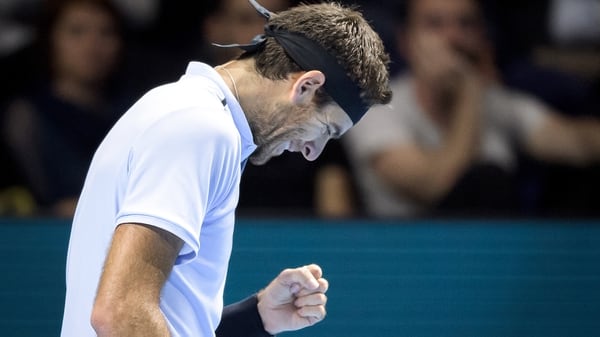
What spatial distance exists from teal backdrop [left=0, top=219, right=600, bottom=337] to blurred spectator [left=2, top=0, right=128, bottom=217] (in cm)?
50

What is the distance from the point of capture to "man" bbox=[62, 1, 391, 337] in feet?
5.09

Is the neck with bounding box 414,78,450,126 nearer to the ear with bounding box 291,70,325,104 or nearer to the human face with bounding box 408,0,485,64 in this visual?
the human face with bounding box 408,0,485,64

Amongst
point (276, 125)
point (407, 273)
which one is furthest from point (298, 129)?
point (407, 273)

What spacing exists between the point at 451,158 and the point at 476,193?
0.48 ft

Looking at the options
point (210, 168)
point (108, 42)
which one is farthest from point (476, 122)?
point (210, 168)

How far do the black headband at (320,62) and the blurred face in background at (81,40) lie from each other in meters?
2.01

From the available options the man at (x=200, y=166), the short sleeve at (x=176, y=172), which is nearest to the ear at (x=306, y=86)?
the man at (x=200, y=166)

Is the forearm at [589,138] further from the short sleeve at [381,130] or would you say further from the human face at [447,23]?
the short sleeve at [381,130]

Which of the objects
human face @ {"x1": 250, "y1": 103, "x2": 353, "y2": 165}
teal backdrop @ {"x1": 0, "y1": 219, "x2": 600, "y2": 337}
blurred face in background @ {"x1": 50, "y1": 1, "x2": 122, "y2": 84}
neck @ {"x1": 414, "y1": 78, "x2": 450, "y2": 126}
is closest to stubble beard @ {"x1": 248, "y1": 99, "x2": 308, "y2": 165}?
human face @ {"x1": 250, "y1": 103, "x2": 353, "y2": 165}

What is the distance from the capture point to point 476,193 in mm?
3537

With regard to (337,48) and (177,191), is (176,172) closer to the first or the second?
(177,191)

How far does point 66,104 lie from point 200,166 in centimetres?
223

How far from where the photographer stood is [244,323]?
2148 mm

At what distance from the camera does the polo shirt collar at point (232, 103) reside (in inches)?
70.6
